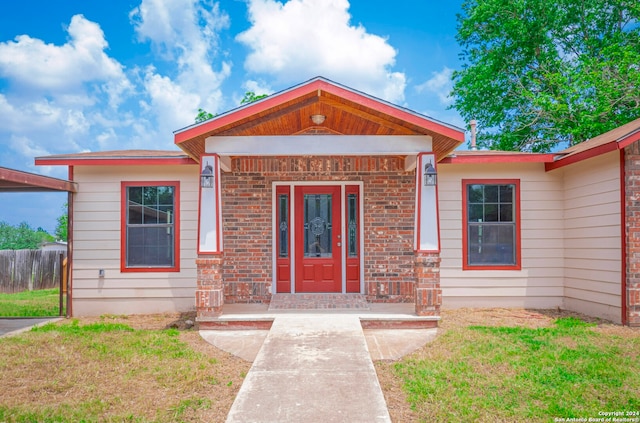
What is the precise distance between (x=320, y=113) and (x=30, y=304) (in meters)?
8.00

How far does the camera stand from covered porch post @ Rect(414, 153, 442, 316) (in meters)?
6.20

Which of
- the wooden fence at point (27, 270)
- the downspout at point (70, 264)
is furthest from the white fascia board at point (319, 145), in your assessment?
the wooden fence at point (27, 270)

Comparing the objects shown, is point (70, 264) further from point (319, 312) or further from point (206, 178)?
point (319, 312)

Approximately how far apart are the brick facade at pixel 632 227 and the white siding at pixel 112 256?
6663 millimetres

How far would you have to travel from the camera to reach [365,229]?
307 inches

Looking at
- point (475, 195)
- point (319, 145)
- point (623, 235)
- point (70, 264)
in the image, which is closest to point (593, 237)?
point (623, 235)

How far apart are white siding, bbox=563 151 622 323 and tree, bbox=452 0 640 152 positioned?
6.91m

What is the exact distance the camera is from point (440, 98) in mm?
19766

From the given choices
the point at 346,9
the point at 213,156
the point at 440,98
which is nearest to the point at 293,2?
the point at 346,9

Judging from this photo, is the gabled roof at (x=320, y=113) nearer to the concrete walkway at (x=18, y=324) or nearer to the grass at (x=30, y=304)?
the concrete walkway at (x=18, y=324)

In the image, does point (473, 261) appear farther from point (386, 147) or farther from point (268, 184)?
point (268, 184)

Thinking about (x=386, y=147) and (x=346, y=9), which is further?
(x=346, y=9)

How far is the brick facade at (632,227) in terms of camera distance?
6395 millimetres

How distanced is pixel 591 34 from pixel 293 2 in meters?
10.5
